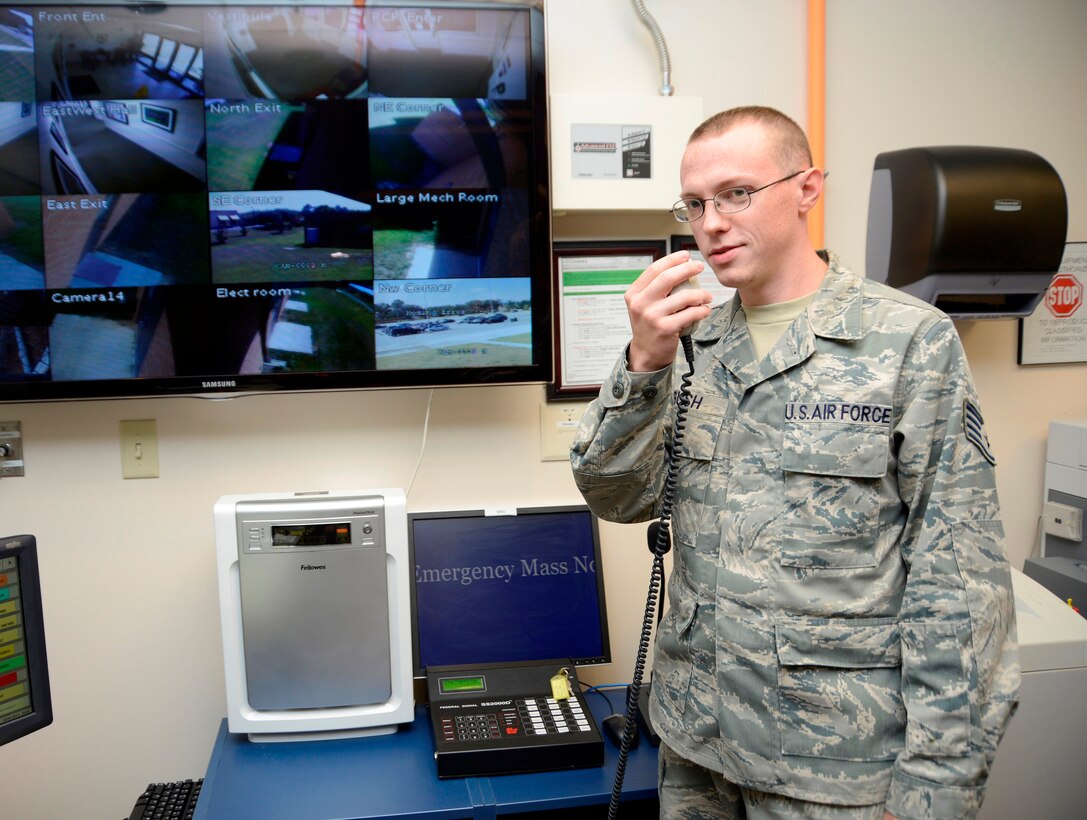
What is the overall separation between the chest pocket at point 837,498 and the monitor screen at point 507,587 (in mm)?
880

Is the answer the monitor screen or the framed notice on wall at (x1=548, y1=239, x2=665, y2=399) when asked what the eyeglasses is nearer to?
the framed notice on wall at (x1=548, y1=239, x2=665, y2=399)

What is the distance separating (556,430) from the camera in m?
2.22

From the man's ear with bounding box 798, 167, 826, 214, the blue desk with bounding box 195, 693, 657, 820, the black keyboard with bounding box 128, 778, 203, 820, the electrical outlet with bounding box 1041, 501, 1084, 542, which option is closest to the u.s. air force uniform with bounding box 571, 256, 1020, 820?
the man's ear with bounding box 798, 167, 826, 214

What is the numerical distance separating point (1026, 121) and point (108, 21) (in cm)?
221

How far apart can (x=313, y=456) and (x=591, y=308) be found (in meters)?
0.74

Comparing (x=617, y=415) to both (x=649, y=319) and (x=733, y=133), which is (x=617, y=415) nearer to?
(x=649, y=319)

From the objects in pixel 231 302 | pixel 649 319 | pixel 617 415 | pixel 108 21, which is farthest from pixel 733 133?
pixel 108 21

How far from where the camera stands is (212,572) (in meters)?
2.14

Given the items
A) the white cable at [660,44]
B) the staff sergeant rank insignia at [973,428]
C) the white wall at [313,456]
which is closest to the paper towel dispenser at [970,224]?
the white wall at [313,456]

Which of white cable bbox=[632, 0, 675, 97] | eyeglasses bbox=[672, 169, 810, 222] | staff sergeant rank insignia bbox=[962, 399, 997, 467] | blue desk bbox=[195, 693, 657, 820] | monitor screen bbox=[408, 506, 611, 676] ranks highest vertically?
white cable bbox=[632, 0, 675, 97]

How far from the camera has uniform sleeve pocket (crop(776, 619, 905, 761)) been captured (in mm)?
1336

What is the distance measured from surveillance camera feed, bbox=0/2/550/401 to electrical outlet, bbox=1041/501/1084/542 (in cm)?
147

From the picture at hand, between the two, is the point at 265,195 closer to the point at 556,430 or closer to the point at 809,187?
the point at 556,430

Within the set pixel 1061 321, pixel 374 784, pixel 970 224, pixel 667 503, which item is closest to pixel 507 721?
pixel 374 784
